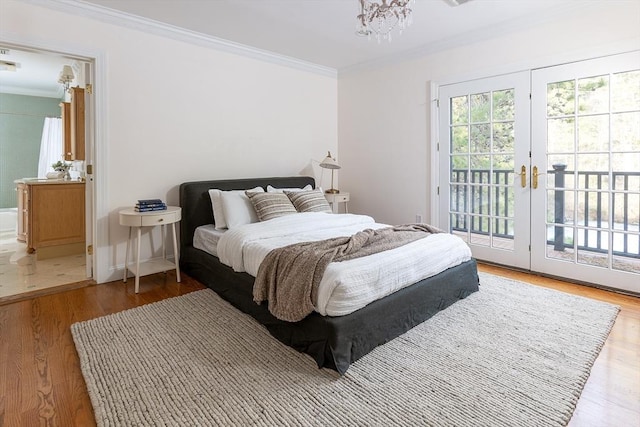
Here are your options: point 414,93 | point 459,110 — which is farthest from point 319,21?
point 459,110

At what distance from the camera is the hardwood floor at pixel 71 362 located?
1634 millimetres

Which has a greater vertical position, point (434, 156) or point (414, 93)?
point (414, 93)

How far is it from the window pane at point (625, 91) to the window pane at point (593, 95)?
0.05m

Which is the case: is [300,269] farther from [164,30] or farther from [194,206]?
[164,30]

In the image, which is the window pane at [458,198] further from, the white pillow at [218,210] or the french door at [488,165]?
the white pillow at [218,210]

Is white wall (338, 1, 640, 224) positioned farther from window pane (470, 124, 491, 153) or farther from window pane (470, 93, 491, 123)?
window pane (470, 124, 491, 153)

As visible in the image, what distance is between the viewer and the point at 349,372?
194 centimetres

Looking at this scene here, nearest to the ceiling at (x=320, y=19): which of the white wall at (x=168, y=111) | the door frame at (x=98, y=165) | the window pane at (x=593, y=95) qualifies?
the white wall at (x=168, y=111)

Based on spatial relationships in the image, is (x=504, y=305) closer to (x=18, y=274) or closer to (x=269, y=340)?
(x=269, y=340)

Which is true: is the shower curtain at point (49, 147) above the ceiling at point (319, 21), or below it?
below

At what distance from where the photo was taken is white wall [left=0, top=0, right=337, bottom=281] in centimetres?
326

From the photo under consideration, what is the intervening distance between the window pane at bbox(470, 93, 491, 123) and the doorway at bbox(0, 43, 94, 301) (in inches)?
156

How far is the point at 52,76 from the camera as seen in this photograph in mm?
5637

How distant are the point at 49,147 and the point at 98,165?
440 cm
